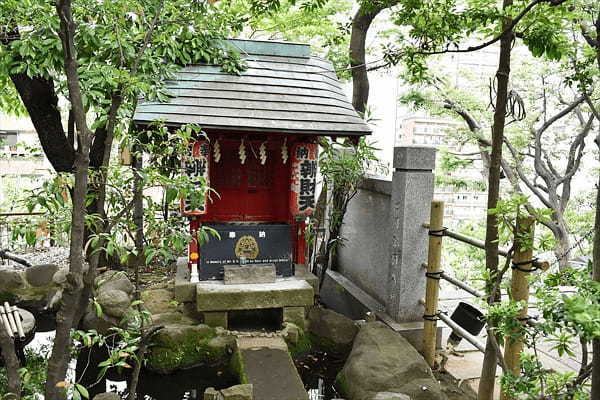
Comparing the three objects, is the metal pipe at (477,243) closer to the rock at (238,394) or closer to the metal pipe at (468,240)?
the metal pipe at (468,240)

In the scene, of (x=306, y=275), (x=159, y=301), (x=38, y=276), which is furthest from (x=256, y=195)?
(x=38, y=276)

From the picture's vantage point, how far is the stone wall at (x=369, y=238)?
A: 6.19 metres

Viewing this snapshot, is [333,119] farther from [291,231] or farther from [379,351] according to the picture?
[379,351]

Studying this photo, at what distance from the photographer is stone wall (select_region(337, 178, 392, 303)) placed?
6188 millimetres

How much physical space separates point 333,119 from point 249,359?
3320 mm

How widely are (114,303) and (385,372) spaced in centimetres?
383

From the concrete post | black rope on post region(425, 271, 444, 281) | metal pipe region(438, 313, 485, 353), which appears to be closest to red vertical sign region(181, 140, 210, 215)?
the concrete post

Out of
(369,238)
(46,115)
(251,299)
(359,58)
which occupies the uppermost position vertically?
(359,58)

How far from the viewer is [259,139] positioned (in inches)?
263

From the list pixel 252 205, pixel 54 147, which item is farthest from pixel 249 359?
pixel 54 147

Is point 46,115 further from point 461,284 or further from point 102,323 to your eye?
point 461,284

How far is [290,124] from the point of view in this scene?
5.95m

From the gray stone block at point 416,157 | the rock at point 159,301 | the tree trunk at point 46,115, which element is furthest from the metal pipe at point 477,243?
the tree trunk at point 46,115

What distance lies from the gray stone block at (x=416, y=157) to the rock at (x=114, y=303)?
4171 millimetres
